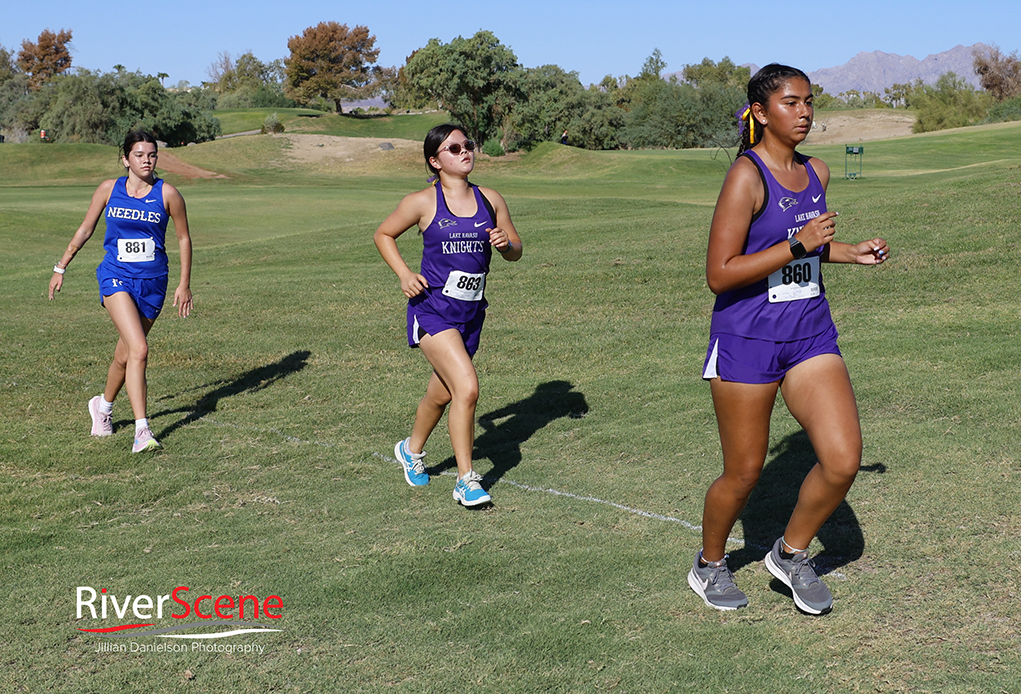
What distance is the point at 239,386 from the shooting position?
383 inches

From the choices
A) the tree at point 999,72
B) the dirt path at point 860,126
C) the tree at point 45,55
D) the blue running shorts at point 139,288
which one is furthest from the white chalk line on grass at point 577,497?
the tree at point 45,55

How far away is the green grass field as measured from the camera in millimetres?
3994

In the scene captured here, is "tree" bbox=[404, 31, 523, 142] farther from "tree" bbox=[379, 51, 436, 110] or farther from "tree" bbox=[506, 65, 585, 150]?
"tree" bbox=[379, 51, 436, 110]

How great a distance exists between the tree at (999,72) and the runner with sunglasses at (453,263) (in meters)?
90.2

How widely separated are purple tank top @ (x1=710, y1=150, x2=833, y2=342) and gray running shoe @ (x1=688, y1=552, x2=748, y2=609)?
1.13 meters

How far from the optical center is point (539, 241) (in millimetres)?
19328

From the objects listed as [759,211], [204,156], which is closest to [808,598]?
[759,211]

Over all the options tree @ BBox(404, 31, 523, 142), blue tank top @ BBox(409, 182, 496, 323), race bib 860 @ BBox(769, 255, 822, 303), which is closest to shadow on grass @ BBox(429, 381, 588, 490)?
blue tank top @ BBox(409, 182, 496, 323)

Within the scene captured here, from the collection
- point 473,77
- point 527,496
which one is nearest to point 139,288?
point 527,496

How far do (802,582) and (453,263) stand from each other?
9.55 feet

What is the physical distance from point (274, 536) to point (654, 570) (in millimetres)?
2193

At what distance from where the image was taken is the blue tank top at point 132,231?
773 centimetres

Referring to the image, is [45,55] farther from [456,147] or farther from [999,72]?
[456,147]

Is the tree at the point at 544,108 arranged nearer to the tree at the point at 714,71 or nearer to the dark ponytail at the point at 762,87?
the tree at the point at 714,71
